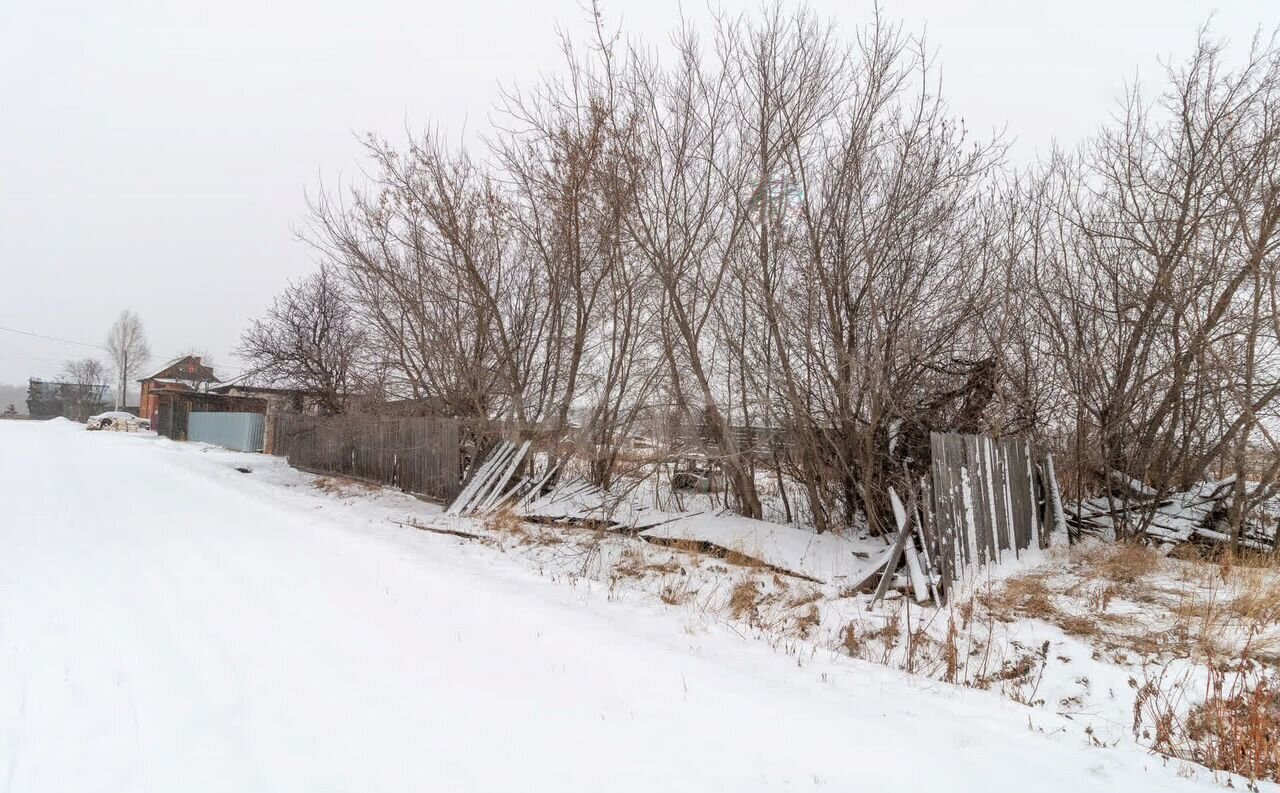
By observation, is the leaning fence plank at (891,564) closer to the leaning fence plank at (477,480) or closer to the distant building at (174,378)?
the leaning fence plank at (477,480)

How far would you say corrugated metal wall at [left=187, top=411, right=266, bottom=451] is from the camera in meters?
26.4

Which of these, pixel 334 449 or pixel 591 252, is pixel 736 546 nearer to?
pixel 591 252

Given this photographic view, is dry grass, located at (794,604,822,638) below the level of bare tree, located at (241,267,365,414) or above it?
below

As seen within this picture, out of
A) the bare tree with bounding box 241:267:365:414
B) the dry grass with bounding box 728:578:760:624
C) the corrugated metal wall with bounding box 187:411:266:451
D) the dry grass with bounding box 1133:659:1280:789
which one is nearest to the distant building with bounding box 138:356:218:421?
the corrugated metal wall with bounding box 187:411:266:451

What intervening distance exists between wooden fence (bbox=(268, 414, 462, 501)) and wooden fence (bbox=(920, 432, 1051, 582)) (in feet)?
26.3

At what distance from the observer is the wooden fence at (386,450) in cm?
1131

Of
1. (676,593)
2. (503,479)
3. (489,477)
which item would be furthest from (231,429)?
(676,593)

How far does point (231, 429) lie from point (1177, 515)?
32119 millimetres

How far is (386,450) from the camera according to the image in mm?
13516

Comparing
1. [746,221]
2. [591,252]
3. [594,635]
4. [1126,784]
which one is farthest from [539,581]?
[591,252]

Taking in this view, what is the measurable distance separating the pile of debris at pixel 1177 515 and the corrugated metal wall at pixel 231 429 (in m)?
28.2

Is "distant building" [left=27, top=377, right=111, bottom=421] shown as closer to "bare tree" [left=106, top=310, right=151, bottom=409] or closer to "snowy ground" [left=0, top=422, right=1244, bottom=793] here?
Result: "bare tree" [left=106, top=310, right=151, bottom=409]

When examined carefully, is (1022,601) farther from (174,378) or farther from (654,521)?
(174,378)

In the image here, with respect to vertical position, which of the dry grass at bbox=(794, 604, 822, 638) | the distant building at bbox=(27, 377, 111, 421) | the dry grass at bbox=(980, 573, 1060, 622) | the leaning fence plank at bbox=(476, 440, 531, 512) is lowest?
the dry grass at bbox=(794, 604, 822, 638)
